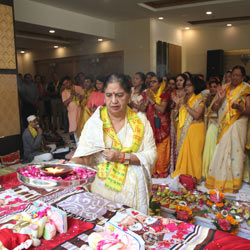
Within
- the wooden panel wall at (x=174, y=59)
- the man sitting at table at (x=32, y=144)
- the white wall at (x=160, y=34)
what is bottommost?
the man sitting at table at (x=32, y=144)

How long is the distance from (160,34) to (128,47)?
36.8 inches

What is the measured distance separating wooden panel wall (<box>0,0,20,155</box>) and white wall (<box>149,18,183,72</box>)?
145 inches

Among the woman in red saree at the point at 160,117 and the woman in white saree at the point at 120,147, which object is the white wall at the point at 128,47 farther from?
the woman in white saree at the point at 120,147

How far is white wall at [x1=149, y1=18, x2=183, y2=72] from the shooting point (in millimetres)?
7211

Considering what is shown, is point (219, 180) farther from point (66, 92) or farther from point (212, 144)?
point (66, 92)

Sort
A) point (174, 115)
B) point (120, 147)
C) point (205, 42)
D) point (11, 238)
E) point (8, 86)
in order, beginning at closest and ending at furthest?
point (11, 238)
point (120, 147)
point (174, 115)
point (8, 86)
point (205, 42)

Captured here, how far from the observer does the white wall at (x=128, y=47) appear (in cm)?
724

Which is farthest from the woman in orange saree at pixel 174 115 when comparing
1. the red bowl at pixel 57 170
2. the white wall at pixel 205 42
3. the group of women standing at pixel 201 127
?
the white wall at pixel 205 42

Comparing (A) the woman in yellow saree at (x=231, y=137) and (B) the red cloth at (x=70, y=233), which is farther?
(A) the woman in yellow saree at (x=231, y=137)

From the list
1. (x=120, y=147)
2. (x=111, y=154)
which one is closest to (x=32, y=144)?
(x=120, y=147)

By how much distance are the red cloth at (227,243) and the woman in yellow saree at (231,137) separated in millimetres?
2615

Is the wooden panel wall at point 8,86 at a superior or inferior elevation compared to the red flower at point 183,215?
superior

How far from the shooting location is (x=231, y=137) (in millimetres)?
3695

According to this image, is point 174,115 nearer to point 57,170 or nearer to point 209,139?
point 209,139
